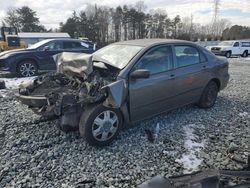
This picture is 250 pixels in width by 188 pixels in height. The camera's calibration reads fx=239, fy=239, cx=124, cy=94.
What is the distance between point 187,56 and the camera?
16.2 feet

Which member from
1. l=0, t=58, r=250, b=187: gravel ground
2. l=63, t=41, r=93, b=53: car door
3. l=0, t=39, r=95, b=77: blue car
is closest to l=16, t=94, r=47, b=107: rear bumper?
l=0, t=58, r=250, b=187: gravel ground

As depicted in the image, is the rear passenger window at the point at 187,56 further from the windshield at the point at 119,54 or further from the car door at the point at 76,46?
the car door at the point at 76,46

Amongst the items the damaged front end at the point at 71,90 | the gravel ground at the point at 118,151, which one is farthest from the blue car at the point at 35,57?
the damaged front end at the point at 71,90

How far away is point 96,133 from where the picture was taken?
3.69 metres

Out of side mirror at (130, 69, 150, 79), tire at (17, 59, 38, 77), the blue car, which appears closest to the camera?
side mirror at (130, 69, 150, 79)

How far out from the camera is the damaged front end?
3.62 m

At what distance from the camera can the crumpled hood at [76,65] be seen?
3996mm

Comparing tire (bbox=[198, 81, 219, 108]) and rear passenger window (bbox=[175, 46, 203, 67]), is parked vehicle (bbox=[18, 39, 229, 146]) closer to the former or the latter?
rear passenger window (bbox=[175, 46, 203, 67])

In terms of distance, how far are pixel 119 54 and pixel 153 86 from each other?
0.89 meters

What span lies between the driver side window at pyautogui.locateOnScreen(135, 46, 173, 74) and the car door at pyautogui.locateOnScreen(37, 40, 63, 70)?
21.8 feet

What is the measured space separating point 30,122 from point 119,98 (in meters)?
2.15

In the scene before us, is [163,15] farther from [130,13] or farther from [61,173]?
[61,173]

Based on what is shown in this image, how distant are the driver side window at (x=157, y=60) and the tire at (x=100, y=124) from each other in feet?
3.01

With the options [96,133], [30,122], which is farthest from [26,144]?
[96,133]
